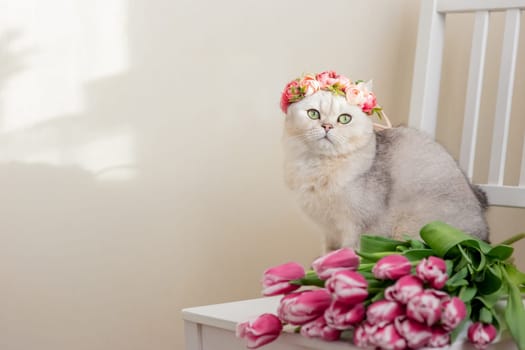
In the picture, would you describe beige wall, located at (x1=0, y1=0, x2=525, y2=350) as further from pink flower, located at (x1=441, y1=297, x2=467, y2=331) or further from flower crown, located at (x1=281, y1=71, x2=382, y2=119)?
pink flower, located at (x1=441, y1=297, x2=467, y2=331)

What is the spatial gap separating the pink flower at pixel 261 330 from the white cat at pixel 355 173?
0.32 metres

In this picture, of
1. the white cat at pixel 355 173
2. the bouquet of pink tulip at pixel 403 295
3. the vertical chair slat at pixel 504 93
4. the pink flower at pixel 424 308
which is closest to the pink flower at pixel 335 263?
the bouquet of pink tulip at pixel 403 295

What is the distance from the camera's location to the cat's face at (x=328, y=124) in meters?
1.20

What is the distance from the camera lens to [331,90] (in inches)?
48.0

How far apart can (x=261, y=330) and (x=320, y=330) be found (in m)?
0.07

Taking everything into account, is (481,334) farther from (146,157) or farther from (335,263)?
(146,157)

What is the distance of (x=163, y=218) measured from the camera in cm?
151

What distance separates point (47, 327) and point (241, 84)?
2.02 ft

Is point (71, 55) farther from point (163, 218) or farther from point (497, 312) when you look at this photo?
point (497, 312)

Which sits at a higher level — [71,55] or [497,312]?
[71,55]

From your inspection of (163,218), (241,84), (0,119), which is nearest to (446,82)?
(241,84)

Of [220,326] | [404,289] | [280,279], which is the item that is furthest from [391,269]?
[220,326]

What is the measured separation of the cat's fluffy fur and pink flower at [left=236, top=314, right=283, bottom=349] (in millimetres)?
A: 320

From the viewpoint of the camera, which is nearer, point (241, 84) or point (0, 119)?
point (0, 119)
